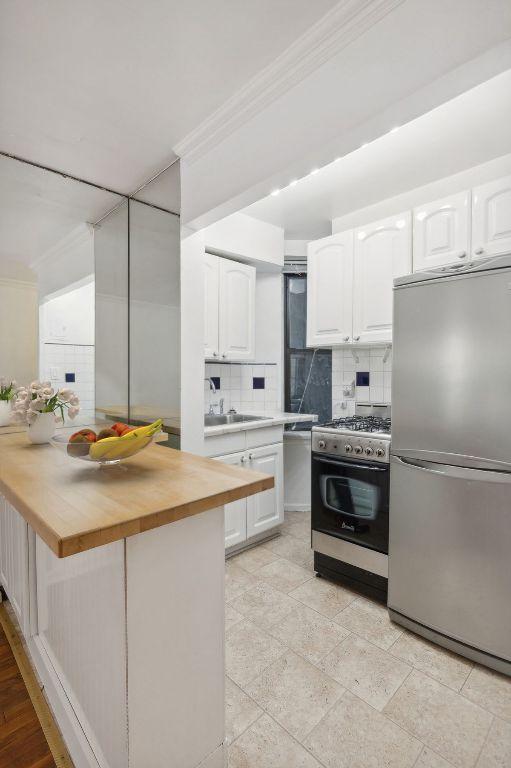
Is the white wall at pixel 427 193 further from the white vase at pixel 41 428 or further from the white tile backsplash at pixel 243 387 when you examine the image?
the white vase at pixel 41 428

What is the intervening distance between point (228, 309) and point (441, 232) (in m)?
1.42

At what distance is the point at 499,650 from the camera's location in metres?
1.59

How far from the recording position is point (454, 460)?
5.54 feet

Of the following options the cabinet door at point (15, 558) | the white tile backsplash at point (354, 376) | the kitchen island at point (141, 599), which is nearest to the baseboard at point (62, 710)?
the kitchen island at point (141, 599)

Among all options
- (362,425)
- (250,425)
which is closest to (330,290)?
(362,425)

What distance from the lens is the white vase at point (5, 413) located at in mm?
1817

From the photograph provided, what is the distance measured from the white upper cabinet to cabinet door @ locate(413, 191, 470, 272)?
1.20m

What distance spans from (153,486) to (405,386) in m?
1.32

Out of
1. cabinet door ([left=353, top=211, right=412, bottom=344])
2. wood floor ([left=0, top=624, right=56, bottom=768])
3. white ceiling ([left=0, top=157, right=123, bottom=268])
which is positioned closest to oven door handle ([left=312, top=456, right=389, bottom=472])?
cabinet door ([left=353, top=211, right=412, bottom=344])

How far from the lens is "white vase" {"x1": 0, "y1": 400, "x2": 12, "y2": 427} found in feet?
5.96

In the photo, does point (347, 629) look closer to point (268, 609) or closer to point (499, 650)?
point (268, 609)

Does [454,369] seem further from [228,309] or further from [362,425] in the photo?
[228,309]

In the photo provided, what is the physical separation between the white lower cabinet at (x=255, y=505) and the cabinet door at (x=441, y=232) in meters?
1.57

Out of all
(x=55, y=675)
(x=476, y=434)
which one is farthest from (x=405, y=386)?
(x=55, y=675)
